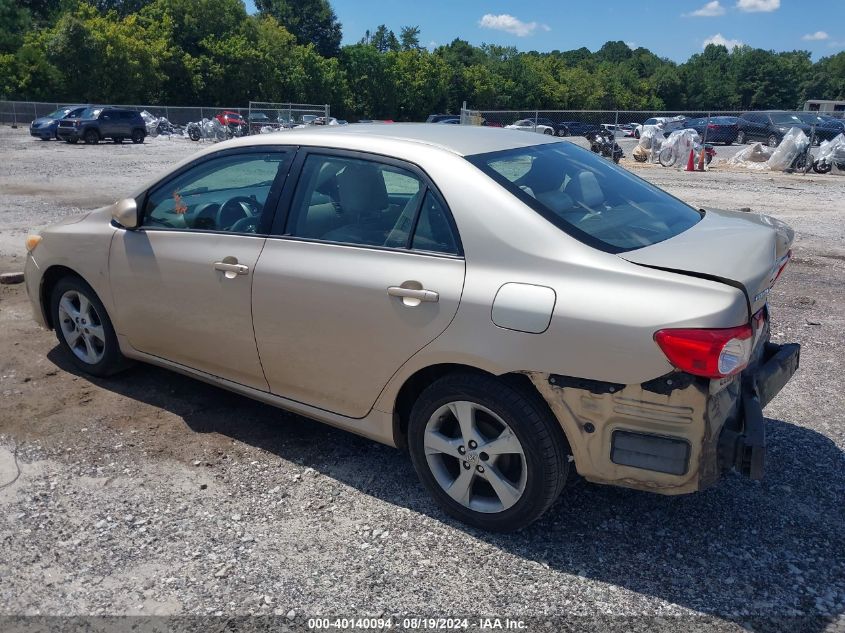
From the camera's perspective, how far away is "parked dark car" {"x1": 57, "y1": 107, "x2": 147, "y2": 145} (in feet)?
103

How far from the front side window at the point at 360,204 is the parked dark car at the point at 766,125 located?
1191 inches

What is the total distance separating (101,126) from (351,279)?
107 ft

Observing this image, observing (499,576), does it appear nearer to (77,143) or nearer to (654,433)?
(654,433)

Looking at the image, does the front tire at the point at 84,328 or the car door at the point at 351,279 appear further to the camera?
the front tire at the point at 84,328

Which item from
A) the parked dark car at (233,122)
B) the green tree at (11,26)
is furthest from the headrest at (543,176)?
the green tree at (11,26)

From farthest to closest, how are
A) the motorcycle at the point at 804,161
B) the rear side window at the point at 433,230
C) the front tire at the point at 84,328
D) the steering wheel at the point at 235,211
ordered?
the motorcycle at the point at 804,161 → the front tire at the point at 84,328 → the steering wheel at the point at 235,211 → the rear side window at the point at 433,230

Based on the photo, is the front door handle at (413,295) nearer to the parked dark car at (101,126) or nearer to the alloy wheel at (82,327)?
the alloy wheel at (82,327)

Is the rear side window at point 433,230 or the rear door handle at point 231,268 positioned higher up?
the rear side window at point 433,230

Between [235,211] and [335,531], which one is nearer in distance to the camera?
[335,531]

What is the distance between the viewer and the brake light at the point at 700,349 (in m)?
2.63

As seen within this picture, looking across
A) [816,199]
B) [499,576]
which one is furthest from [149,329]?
[816,199]

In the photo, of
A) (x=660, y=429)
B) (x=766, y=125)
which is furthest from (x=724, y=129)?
(x=660, y=429)

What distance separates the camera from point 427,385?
3.38 m

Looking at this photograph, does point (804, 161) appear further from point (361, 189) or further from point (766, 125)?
point (361, 189)
